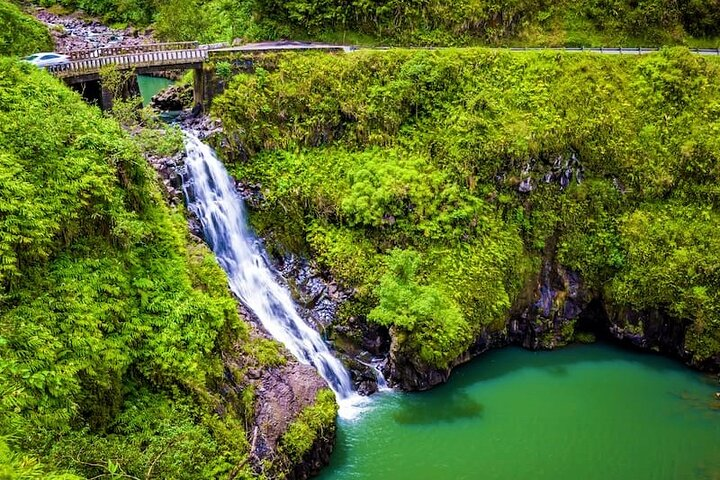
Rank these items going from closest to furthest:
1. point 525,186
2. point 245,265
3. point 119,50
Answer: point 245,265, point 525,186, point 119,50

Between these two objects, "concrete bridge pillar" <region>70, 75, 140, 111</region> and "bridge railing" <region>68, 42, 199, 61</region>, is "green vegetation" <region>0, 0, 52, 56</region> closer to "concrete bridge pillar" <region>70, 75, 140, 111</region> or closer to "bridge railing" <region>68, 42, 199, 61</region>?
"bridge railing" <region>68, 42, 199, 61</region>

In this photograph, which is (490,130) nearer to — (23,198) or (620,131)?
(620,131)

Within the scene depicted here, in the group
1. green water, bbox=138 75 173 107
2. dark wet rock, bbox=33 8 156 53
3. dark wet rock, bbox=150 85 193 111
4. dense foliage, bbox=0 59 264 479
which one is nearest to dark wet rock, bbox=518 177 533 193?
dense foliage, bbox=0 59 264 479

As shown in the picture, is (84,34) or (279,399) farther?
(84,34)

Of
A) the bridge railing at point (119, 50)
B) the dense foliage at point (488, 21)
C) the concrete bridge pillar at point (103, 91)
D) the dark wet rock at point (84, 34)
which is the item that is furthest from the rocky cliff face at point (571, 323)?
the dark wet rock at point (84, 34)

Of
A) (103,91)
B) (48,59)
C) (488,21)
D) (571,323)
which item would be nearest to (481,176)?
(571,323)

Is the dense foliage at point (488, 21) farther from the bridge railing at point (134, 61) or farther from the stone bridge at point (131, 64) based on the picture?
the bridge railing at point (134, 61)

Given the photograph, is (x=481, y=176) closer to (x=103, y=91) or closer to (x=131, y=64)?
(x=131, y=64)
